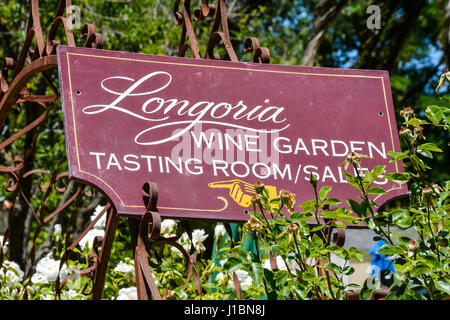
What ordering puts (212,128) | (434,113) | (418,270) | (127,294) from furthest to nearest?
(127,294) → (212,128) → (434,113) → (418,270)

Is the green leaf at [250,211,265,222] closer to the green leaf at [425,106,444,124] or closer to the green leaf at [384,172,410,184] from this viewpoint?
the green leaf at [384,172,410,184]

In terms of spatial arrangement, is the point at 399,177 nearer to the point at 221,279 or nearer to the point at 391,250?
→ the point at 391,250

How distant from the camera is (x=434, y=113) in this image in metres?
1.66

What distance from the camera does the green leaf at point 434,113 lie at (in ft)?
5.41

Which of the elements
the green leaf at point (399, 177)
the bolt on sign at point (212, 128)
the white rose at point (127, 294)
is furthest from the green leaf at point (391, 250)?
the white rose at point (127, 294)

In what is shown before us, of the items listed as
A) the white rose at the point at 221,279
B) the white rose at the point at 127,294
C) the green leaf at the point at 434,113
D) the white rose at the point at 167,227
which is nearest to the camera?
the green leaf at the point at 434,113

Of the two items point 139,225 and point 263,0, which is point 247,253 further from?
point 263,0

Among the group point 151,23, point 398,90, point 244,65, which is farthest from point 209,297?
point 398,90

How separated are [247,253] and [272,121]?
0.71m

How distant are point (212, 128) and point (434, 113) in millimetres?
718

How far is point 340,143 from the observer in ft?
7.36

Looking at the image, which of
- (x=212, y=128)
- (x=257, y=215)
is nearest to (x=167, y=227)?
(x=212, y=128)

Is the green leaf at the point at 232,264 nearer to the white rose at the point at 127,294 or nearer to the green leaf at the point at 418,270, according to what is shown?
the green leaf at the point at 418,270

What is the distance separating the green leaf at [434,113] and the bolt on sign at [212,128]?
1.73 ft
